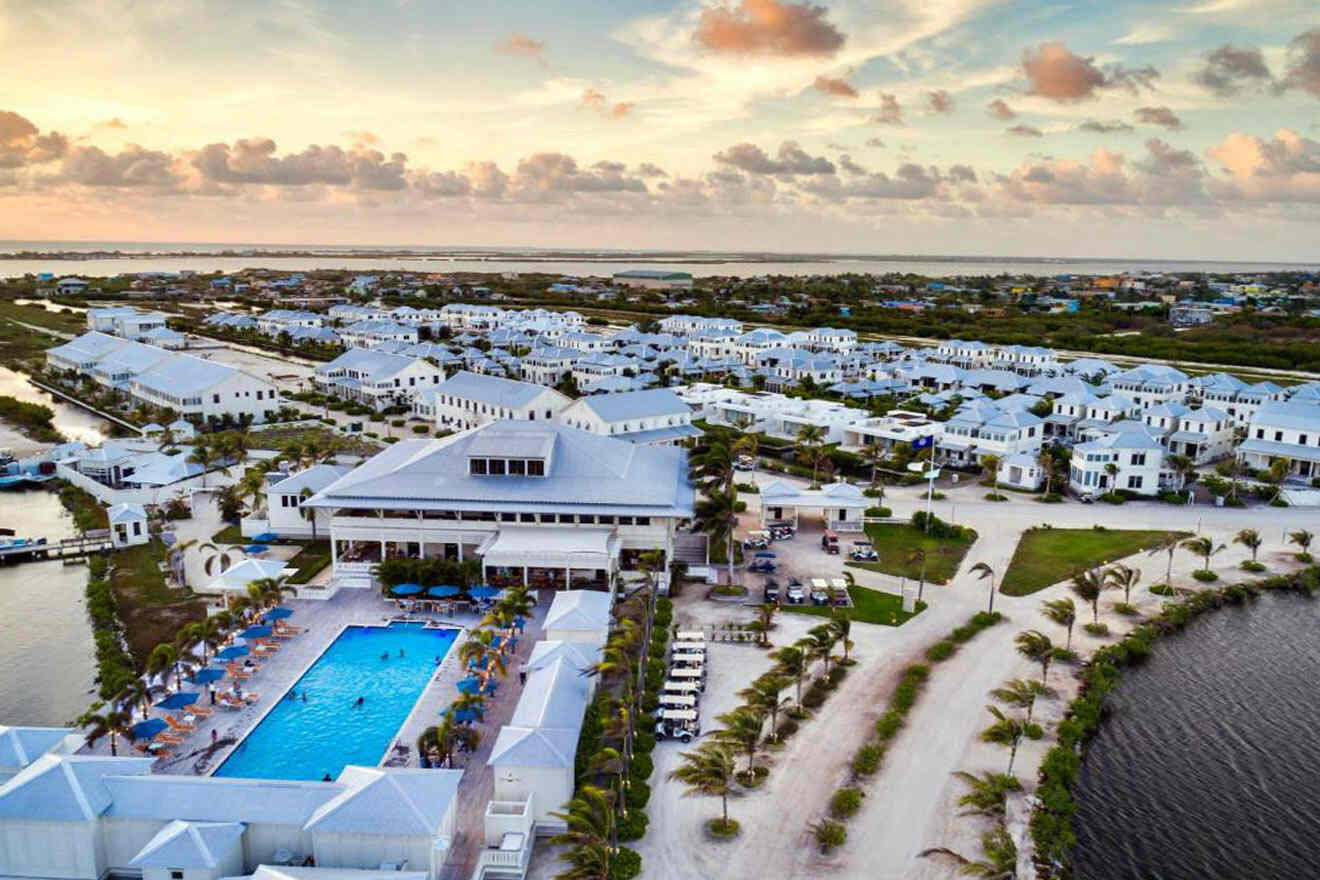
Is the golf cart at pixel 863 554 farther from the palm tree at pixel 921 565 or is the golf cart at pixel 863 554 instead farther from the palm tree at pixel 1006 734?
the palm tree at pixel 1006 734

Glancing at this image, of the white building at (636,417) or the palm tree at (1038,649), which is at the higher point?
the white building at (636,417)

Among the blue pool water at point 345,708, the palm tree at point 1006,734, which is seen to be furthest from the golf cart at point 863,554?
the blue pool water at point 345,708

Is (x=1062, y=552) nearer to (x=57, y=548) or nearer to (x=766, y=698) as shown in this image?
(x=766, y=698)

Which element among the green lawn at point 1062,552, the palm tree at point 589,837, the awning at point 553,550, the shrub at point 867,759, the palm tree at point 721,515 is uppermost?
the palm tree at point 721,515

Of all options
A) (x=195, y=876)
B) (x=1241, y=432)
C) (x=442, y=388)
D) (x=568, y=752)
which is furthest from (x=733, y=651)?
(x=1241, y=432)

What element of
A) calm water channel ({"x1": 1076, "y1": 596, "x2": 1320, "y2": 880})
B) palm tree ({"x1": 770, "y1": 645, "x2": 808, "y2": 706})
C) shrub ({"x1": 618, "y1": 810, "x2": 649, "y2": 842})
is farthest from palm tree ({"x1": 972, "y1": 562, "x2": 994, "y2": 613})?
shrub ({"x1": 618, "y1": 810, "x2": 649, "y2": 842})

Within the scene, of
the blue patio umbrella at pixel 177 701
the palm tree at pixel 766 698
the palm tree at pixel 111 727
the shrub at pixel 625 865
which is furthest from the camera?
the blue patio umbrella at pixel 177 701
